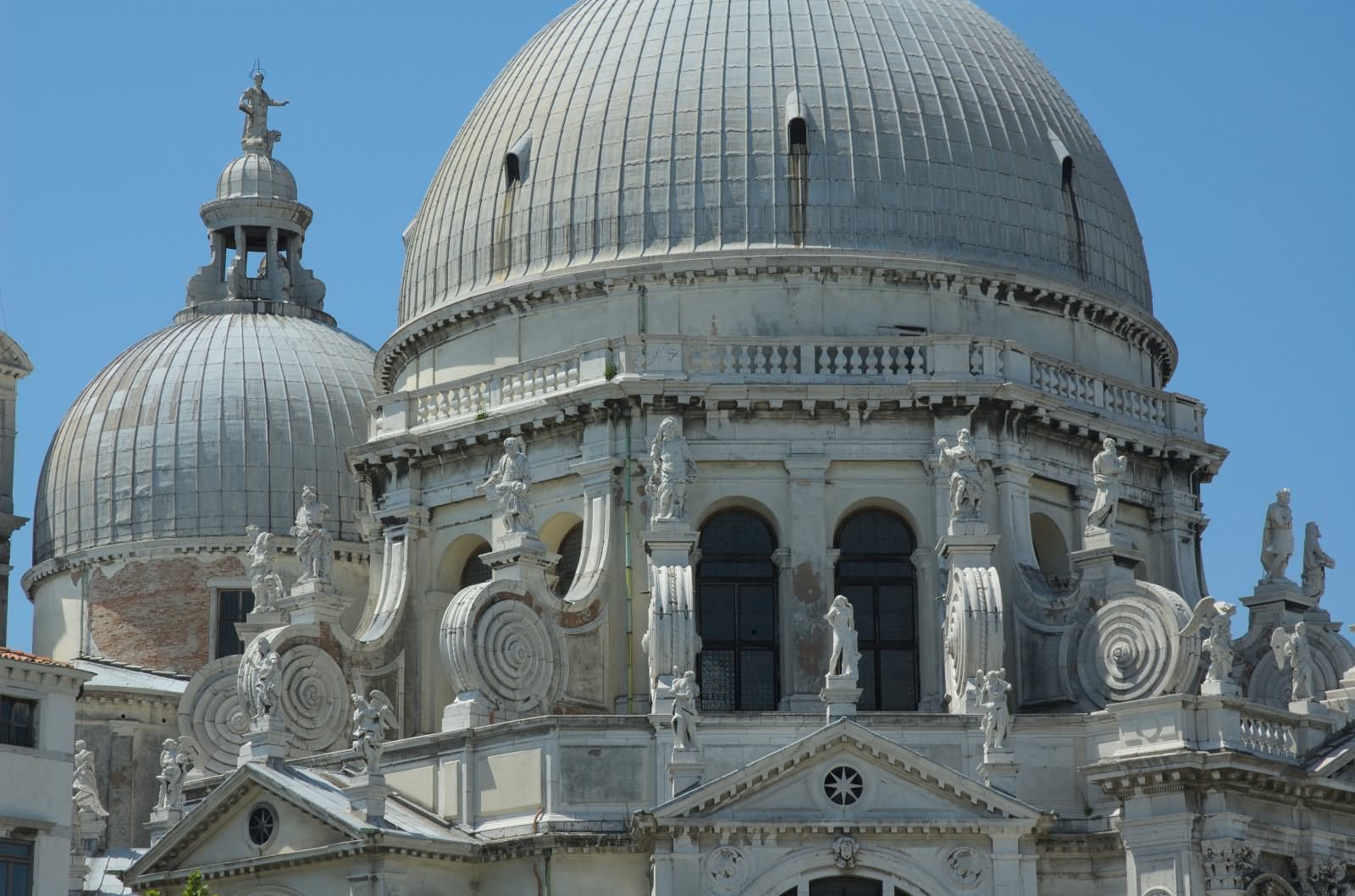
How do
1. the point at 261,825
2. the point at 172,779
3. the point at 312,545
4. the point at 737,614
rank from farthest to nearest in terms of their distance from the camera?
the point at 312,545
the point at 737,614
the point at 172,779
the point at 261,825

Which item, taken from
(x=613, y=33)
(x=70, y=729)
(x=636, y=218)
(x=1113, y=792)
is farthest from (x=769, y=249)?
(x=70, y=729)

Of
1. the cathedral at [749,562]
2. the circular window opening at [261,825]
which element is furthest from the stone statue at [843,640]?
the circular window opening at [261,825]

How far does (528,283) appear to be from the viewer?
6469 centimetres

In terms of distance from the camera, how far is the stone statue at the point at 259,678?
59375 millimetres

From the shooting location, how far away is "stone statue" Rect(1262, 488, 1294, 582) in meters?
63.0

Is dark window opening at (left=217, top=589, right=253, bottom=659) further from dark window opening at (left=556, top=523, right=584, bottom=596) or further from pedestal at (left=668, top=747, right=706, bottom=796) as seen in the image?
pedestal at (left=668, top=747, right=706, bottom=796)

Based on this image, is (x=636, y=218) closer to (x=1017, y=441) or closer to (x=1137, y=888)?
(x=1017, y=441)

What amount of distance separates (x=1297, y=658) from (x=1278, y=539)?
480 centimetres

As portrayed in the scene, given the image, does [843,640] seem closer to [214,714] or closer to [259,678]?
[259,678]

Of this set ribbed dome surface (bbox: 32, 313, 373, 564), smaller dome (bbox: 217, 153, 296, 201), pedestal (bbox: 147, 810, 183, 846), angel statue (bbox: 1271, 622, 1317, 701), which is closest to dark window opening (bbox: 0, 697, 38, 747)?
pedestal (bbox: 147, 810, 183, 846)

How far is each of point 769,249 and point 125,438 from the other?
19556 mm

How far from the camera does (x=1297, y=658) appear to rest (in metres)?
58.8

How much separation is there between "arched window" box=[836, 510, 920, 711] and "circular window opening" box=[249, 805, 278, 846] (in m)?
12.2

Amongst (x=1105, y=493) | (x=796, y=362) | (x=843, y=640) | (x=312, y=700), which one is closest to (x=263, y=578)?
(x=312, y=700)
